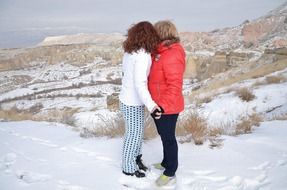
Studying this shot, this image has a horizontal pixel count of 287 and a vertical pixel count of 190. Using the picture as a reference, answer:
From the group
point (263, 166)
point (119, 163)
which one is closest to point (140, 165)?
point (119, 163)

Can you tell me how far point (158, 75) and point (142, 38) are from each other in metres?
0.42

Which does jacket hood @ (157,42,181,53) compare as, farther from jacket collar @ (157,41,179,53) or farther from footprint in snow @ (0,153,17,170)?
footprint in snow @ (0,153,17,170)

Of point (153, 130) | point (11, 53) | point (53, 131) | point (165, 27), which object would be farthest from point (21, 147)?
point (11, 53)

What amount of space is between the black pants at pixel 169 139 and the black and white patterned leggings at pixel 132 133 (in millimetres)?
242

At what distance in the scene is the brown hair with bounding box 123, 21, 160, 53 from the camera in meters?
3.50

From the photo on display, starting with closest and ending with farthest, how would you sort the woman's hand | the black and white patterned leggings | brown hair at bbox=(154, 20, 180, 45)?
1. the woman's hand
2. brown hair at bbox=(154, 20, 180, 45)
3. the black and white patterned leggings

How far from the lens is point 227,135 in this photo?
5.57m

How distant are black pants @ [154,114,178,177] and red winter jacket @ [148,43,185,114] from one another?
5.2 inches

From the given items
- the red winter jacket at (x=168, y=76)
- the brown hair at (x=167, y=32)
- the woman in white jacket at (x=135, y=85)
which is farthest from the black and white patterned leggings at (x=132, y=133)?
the brown hair at (x=167, y=32)

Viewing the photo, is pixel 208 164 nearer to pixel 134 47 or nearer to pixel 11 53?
pixel 134 47

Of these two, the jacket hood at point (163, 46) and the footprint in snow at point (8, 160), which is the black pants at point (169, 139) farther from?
the footprint in snow at point (8, 160)

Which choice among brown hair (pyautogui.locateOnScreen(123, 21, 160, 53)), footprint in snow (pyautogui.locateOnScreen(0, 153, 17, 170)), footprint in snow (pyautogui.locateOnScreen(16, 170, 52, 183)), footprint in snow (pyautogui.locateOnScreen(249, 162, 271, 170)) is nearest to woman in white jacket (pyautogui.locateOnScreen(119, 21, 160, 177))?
brown hair (pyautogui.locateOnScreen(123, 21, 160, 53))

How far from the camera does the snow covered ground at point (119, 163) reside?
12.3 feet

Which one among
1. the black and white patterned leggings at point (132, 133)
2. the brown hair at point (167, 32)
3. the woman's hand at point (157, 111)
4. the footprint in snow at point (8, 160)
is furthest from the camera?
the footprint in snow at point (8, 160)
